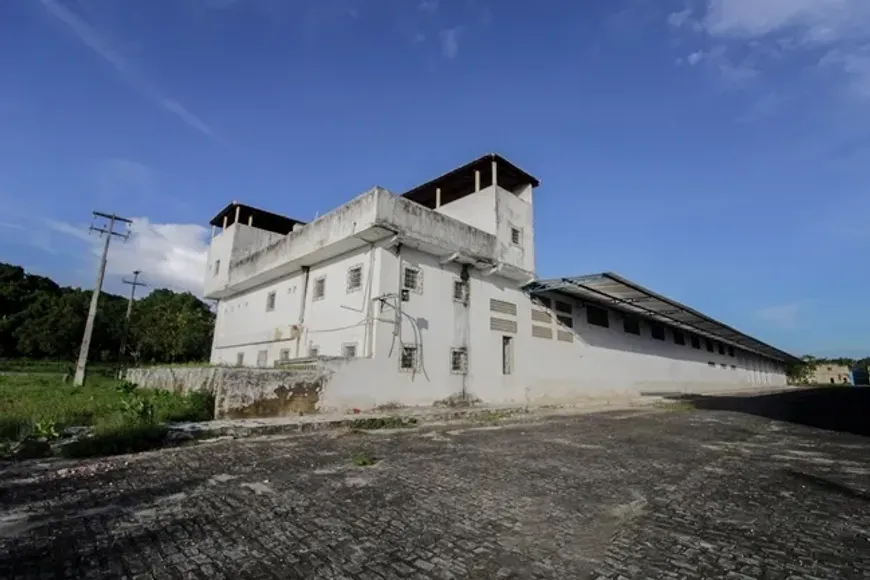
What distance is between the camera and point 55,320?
39875mm

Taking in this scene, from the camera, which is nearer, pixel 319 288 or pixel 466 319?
pixel 466 319

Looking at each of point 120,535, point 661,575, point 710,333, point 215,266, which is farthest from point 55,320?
point 710,333

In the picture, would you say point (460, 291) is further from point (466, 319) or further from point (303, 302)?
point (303, 302)

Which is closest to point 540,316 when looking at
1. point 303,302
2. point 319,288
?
point 319,288

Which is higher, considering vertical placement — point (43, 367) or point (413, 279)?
point (413, 279)

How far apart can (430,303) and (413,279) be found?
3.61ft

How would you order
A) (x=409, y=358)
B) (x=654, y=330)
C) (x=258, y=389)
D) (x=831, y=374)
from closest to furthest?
(x=258, y=389), (x=409, y=358), (x=654, y=330), (x=831, y=374)

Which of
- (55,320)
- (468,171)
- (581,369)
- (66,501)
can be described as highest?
(468,171)

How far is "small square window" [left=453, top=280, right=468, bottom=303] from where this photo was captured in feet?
54.4

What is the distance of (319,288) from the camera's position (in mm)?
17125

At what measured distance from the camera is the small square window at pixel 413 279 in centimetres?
1517

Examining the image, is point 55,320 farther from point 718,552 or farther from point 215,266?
point 718,552

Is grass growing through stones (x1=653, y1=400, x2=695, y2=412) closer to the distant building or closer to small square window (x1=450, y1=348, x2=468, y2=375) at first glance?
small square window (x1=450, y1=348, x2=468, y2=375)

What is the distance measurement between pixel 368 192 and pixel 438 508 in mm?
11538
